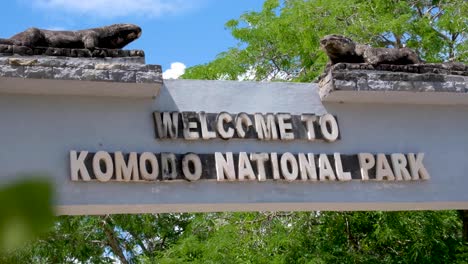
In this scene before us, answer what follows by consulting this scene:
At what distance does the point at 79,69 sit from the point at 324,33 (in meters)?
5.50

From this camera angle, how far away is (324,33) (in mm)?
8781

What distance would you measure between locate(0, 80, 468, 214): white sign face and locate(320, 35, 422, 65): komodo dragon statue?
271 millimetres

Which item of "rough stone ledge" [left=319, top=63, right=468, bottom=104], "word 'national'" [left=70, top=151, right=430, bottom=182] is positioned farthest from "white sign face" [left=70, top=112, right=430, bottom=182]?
"rough stone ledge" [left=319, top=63, right=468, bottom=104]

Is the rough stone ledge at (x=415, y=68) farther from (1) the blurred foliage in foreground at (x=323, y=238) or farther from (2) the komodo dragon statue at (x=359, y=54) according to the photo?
(1) the blurred foliage in foreground at (x=323, y=238)

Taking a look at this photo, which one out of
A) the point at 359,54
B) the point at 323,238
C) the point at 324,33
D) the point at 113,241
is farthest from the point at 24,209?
the point at 113,241

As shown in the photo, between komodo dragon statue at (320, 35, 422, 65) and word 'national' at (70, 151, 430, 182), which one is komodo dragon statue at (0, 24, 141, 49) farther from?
komodo dragon statue at (320, 35, 422, 65)

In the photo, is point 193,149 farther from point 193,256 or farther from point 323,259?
point 193,256

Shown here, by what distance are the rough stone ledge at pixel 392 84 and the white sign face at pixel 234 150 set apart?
85 mm

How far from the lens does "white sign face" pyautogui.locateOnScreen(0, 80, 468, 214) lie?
376 cm

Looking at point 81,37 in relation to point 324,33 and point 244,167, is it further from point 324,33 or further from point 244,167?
point 324,33

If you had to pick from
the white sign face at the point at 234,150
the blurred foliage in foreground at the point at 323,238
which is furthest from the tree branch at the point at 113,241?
the white sign face at the point at 234,150

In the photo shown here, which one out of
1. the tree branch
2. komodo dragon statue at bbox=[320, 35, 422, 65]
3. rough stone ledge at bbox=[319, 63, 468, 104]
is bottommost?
the tree branch

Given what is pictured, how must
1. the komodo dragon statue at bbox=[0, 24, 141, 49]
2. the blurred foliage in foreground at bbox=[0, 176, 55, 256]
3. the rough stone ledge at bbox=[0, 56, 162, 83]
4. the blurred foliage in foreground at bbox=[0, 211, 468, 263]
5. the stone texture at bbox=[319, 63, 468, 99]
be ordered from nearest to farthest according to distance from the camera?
the blurred foliage in foreground at bbox=[0, 176, 55, 256]
the rough stone ledge at bbox=[0, 56, 162, 83]
the komodo dragon statue at bbox=[0, 24, 141, 49]
the stone texture at bbox=[319, 63, 468, 99]
the blurred foliage in foreground at bbox=[0, 211, 468, 263]

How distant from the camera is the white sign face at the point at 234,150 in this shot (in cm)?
376
